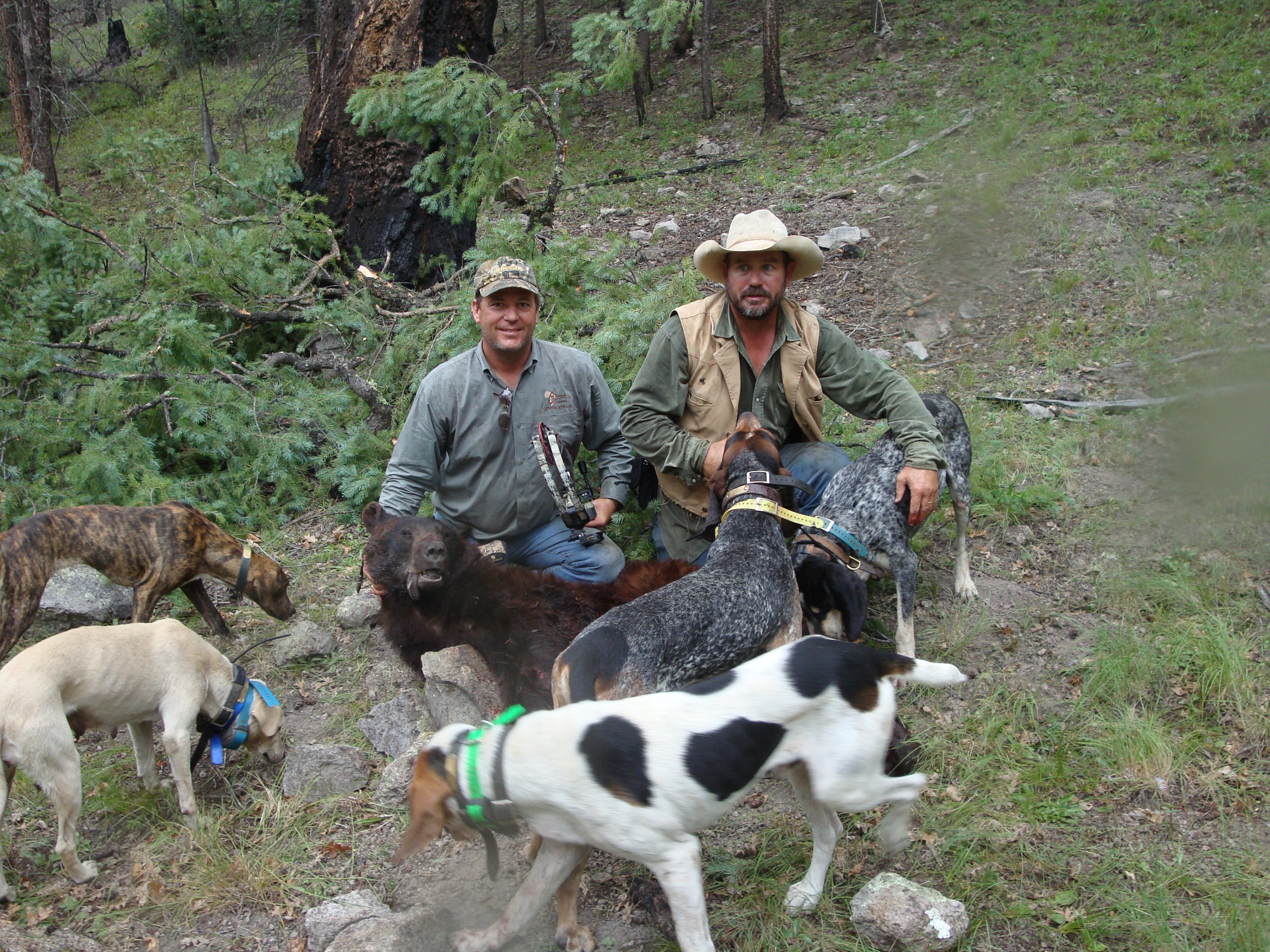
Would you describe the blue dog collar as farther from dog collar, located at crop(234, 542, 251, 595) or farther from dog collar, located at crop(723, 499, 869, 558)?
dog collar, located at crop(723, 499, 869, 558)

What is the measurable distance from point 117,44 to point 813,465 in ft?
87.8

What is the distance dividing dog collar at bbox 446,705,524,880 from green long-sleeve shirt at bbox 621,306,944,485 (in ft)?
7.70

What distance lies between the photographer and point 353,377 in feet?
23.0

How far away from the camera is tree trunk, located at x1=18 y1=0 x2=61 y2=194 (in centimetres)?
1134

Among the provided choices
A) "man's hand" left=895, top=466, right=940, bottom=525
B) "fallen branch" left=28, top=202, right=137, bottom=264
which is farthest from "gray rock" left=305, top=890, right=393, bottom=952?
"fallen branch" left=28, top=202, right=137, bottom=264

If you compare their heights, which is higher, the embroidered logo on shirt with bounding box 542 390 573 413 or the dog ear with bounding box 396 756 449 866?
the embroidered logo on shirt with bounding box 542 390 573 413

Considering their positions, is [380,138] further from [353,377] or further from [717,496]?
[717,496]

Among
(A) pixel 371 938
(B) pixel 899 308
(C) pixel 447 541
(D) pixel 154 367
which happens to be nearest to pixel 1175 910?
(A) pixel 371 938

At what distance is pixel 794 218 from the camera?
11.2 metres

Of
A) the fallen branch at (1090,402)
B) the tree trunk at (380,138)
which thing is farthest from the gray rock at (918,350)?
the tree trunk at (380,138)

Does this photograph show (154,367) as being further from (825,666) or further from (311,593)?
(825,666)

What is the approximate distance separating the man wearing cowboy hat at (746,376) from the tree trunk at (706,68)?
40.3ft

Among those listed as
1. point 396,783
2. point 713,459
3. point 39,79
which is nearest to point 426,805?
point 396,783

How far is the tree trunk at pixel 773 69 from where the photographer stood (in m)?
14.6
